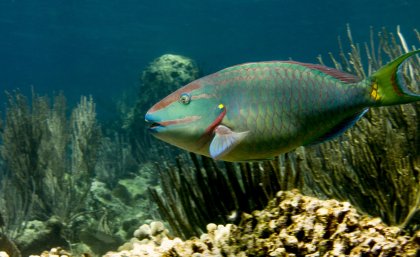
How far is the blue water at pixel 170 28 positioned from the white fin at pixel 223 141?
26.0 metres

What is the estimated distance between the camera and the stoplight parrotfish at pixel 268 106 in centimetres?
188

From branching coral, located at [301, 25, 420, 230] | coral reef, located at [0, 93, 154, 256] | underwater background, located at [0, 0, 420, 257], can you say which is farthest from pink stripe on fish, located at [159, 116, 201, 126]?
coral reef, located at [0, 93, 154, 256]

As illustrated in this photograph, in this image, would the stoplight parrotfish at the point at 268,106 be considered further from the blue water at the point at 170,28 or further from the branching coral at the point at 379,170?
the blue water at the point at 170,28

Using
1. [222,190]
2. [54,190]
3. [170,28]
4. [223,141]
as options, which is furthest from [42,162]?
[170,28]

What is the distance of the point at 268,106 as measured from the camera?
78.6 inches

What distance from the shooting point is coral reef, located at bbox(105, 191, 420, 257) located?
1779 millimetres

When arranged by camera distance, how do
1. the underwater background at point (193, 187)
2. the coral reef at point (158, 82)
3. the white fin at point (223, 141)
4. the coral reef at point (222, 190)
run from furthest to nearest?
1. the coral reef at point (158, 82)
2. the coral reef at point (222, 190)
3. the underwater background at point (193, 187)
4. the white fin at point (223, 141)

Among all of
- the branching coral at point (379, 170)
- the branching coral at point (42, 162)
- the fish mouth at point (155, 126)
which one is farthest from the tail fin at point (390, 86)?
the branching coral at point (42, 162)

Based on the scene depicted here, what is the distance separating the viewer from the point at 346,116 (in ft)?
6.93

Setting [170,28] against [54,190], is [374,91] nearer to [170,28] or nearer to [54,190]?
[54,190]

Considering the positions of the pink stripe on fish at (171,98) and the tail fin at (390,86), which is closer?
the pink stripe on fish at (171,98)

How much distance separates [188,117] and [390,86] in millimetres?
1105

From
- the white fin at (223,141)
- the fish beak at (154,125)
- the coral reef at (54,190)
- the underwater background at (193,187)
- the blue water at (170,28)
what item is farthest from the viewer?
the blue water at (170,28)

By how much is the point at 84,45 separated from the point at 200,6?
2412cm
